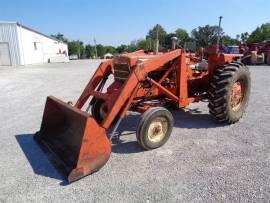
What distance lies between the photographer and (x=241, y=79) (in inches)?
220

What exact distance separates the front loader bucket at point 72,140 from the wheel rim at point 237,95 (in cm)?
305

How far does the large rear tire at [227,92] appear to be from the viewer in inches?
196

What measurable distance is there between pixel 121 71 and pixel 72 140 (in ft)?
5.08

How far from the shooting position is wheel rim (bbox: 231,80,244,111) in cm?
→ 541

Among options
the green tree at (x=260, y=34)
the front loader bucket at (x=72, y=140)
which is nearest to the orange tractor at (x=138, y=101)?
the front loader bucket at (x=72, y=140)

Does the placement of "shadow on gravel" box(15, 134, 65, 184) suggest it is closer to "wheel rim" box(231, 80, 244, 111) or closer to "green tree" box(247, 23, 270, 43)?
"wheel rim" box(231, 80, 244, 111)

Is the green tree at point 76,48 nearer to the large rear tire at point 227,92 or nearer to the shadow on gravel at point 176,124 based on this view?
the shadow on gravel at point 176,124

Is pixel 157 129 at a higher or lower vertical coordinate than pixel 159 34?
lower

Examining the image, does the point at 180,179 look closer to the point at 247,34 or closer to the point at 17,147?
the point at 17,147

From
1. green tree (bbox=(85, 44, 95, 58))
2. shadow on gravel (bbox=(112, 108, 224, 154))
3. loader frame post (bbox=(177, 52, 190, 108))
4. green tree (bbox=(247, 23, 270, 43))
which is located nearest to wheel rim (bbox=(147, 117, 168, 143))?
shadow on gravel (bbox=(112, 108, 224, 154))

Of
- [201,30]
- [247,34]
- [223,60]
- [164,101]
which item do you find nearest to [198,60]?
[223,60]

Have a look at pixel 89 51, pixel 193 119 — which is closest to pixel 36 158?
pixel 193 119

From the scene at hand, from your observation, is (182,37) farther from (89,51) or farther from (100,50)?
(89,51)

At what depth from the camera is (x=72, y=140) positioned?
3.97 m
